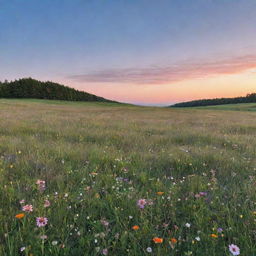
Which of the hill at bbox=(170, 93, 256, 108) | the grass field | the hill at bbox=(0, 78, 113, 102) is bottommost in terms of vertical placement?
the grass field

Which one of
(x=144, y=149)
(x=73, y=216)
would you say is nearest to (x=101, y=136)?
(x=144, y=149)

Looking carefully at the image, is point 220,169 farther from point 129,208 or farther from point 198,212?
point 129,208

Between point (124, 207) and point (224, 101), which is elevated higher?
point (224, 101)

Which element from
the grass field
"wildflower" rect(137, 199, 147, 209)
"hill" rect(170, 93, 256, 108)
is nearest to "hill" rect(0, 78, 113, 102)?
"hill" rect(170, 93, 256, 108)

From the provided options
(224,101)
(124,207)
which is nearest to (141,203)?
(124,207)

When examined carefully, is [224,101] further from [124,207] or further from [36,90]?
[124,207]

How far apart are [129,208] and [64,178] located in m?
1.25

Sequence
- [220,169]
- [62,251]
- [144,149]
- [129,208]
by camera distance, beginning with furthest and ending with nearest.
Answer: [144,149] → [220,169] → [129,208] → [62,251]

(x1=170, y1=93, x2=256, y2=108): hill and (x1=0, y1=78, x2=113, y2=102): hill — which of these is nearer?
(x1=0, y1=78, x2=113, y2=102): hill

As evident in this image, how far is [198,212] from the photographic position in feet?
6.75

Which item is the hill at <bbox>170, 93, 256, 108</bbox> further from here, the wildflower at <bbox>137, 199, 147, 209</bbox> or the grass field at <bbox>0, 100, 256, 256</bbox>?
the wildflower at <bbox>137, 199, 147, 209</bbox>

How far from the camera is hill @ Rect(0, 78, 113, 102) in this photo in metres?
86.2

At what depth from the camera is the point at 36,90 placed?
91.5m

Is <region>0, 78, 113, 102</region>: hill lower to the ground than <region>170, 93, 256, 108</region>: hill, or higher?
higher
